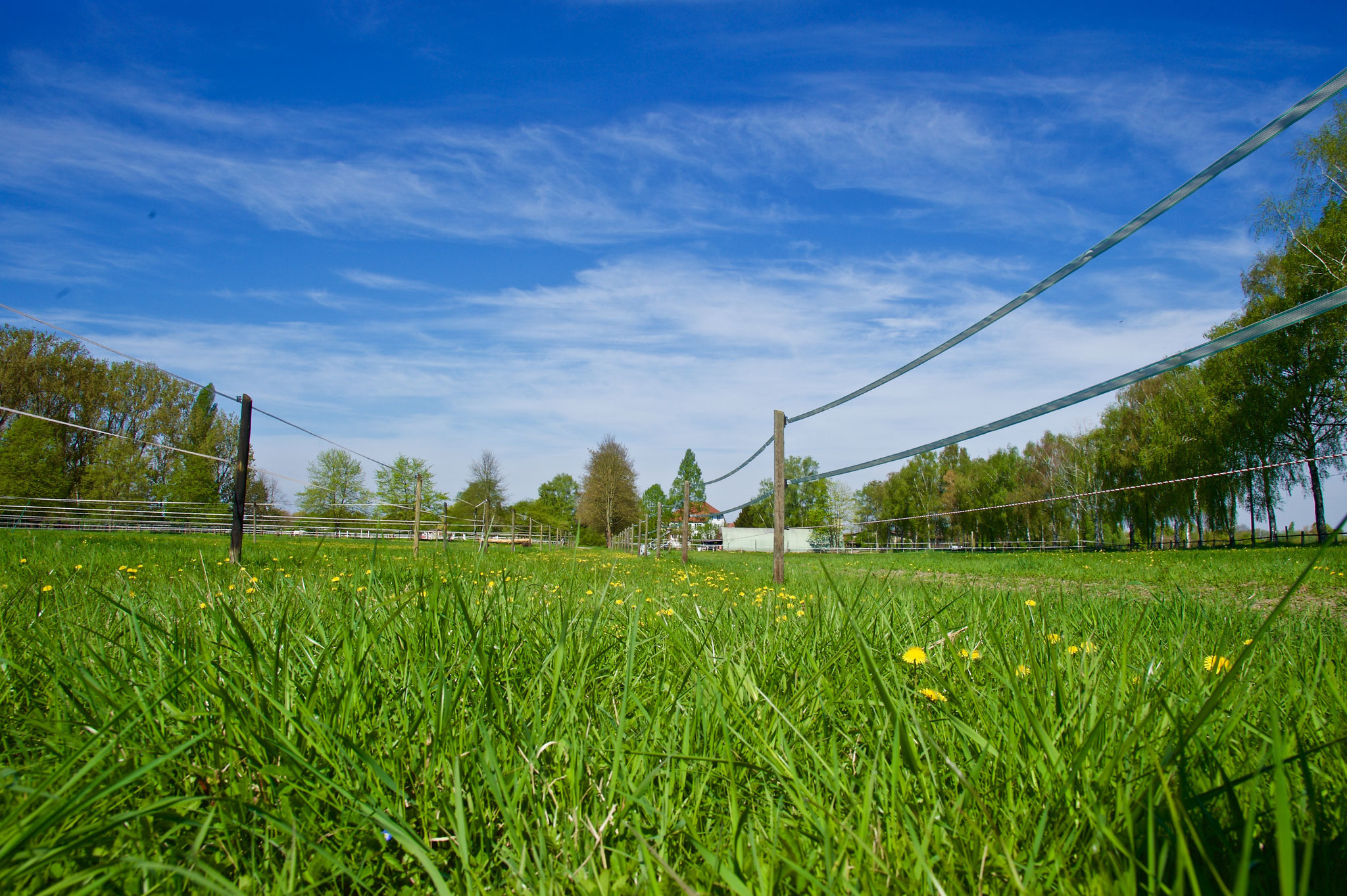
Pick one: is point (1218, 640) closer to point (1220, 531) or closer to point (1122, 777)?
point (1122, 777)

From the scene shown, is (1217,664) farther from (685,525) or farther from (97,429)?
(97,429)

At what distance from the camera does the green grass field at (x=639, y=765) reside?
909 millimetres

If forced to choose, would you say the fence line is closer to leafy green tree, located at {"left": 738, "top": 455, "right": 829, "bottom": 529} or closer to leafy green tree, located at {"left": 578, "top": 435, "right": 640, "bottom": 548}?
leafy green tree, located at {"left": 578, "top": 435, "right": 640, "bottom": 548}

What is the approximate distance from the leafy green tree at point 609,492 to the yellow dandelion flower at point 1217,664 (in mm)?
52786

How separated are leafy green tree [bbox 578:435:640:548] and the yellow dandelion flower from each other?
52786 millimetres

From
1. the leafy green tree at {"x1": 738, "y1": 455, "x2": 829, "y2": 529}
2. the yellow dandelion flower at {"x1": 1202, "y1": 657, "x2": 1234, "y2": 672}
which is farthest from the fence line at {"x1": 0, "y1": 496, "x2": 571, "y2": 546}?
the leafy green tree at {"x1": 738, "y1": 455, "x2": 829, "y2": 529}

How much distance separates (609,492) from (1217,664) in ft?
176

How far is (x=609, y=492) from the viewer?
54.9 m

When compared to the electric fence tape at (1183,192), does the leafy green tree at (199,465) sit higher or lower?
higher

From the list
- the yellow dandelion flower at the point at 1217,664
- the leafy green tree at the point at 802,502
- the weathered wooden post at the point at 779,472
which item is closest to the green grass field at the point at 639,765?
the yellow dandelion flower at the point at 1217,664

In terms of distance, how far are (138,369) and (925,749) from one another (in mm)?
51632

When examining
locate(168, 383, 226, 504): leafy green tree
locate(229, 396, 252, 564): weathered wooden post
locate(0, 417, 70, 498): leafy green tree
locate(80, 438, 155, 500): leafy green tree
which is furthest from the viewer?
locate(168, 383, 226, 504): leafy green tree

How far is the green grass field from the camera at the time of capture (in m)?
0.91

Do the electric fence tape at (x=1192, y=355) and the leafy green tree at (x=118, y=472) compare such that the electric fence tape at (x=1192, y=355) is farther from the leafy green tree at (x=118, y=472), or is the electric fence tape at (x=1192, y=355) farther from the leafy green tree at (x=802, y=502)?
the leafy green tree at (x=802, y=502)
